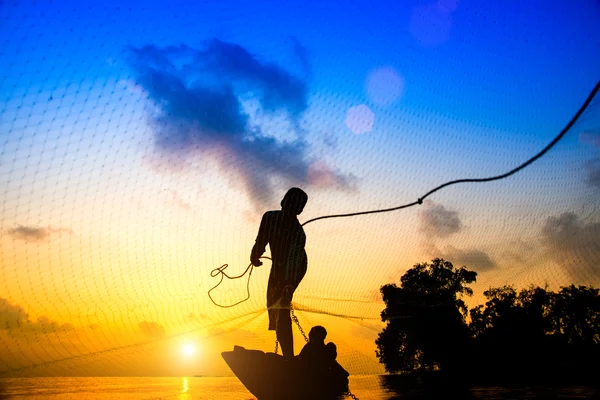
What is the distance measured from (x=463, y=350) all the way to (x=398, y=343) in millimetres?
5962

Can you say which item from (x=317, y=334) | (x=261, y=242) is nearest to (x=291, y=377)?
(x=317, y=334)

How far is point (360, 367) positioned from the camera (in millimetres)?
11719

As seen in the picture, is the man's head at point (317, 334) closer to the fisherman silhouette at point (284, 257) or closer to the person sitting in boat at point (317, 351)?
the person sitting in boat at point (317, 351)

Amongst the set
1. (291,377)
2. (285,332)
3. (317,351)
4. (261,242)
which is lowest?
(291,377)

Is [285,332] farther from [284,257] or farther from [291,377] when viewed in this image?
[284,257]

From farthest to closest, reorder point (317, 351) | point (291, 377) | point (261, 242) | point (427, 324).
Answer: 1. point (427, 324)
2. point (261, 242)
3. point (317, 351)
4. point (291, 377)

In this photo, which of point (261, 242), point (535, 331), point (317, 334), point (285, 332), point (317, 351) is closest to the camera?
point (317, 351)

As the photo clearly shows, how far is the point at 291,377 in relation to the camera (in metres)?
6.05

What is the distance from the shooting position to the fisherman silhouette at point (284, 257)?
21.8ft

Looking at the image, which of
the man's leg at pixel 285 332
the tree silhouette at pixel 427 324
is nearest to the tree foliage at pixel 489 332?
the tree silhouette at pixel 427 324

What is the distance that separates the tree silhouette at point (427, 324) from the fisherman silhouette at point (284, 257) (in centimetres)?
2448

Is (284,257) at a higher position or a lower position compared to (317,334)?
higher

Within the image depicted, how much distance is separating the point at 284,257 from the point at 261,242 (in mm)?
512

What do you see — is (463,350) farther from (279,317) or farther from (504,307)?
(279,317)
